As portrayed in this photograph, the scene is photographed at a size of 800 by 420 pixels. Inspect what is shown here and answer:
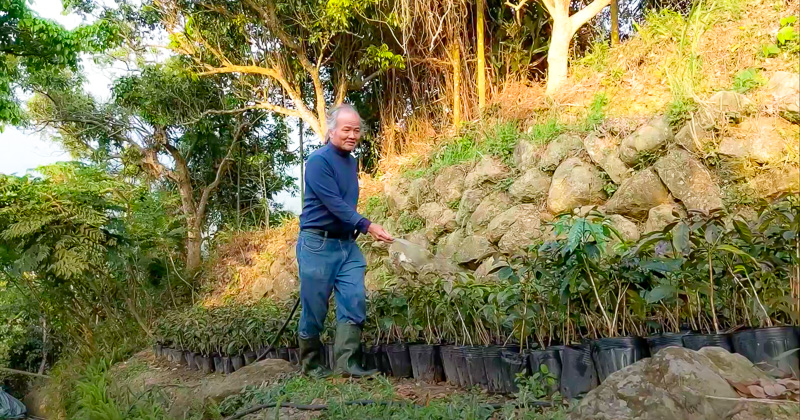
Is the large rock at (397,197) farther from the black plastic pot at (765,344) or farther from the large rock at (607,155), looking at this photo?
the black plastic pot at (765,344)

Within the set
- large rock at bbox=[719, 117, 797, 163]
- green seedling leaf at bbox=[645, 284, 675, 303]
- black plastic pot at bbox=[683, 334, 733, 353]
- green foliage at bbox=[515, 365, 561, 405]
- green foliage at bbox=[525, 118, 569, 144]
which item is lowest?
green foliage at bbox=[515, 365, 561, 405]

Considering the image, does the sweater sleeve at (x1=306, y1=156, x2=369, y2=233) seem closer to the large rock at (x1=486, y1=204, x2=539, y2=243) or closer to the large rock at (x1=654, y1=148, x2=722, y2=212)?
the large rock at (x1=486, y1=204, x2=539, y2=243)

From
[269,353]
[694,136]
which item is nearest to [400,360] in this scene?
[269,353]

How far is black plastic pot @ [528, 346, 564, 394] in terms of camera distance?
2.39 metres

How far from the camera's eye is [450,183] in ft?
21.4


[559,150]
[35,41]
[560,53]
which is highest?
[35,41]

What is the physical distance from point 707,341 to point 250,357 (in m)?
3.41

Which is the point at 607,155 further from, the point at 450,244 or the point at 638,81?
the point at 450,244

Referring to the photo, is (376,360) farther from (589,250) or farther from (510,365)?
(589,250)

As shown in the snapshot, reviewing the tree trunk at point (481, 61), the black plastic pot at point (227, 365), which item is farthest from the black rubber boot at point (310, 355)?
the tree trunk at point (481, 61)

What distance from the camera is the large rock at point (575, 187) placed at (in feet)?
16.3

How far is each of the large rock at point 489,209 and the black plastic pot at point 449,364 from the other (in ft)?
8.70

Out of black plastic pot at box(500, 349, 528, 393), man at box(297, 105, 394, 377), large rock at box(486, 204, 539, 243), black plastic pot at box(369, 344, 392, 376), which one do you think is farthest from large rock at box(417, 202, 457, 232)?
black plastic pot at box(500, 349, 528, 393)

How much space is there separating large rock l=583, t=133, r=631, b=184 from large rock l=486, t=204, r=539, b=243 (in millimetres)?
698
